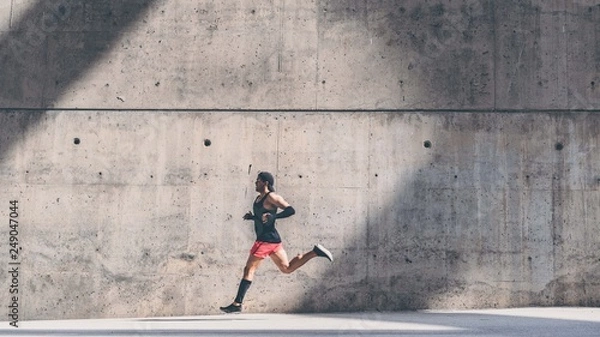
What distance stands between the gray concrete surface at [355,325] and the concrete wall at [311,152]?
0.39 m

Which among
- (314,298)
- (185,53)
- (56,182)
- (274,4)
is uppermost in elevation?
(274,4)

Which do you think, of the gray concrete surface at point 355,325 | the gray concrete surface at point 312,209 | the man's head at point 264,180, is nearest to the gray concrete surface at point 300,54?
the gray concrete surface at point 312,209

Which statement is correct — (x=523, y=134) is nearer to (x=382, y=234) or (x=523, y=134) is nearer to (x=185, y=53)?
(x=382, y=234)

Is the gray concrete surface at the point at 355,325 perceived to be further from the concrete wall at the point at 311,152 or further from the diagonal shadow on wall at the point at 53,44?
the diagonal shadow on wall at the point at 53,44

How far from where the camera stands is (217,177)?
8.95 meters

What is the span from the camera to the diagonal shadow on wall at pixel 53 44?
30.0ft

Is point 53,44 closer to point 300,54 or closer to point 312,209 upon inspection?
point 300,54

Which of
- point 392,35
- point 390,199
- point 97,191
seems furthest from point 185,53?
point 390,199

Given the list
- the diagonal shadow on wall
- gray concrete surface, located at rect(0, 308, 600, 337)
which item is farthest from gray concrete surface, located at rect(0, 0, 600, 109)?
gray concrete surface, located at rect(0, 308, 600, 337)

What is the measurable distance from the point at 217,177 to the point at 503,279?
13.2ft

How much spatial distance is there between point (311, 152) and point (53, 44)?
3.92 metres

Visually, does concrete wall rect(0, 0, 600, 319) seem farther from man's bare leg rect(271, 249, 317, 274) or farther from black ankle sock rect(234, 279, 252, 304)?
black ankle sock rect(234, 279, 252, 304)

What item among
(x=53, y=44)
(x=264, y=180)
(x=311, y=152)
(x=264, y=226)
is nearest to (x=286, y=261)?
(x=264, y=226)

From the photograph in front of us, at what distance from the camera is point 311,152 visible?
895 centimetres
